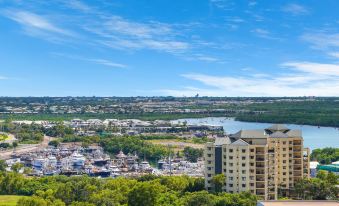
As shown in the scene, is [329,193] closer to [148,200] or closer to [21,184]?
[148,200]

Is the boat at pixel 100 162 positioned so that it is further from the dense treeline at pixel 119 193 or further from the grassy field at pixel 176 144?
the dense treeline at pixel 119 193

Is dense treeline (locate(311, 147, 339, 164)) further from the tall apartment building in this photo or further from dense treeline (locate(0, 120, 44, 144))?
dense treeline (locate(0, 120, 44, 144))

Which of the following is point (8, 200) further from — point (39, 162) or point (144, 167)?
point (39, 162)

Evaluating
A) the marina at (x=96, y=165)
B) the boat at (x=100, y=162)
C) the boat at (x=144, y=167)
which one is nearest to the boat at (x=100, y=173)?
the marina at (x=96, y=165)

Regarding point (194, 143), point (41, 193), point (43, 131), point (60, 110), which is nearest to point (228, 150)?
point (41, 193)

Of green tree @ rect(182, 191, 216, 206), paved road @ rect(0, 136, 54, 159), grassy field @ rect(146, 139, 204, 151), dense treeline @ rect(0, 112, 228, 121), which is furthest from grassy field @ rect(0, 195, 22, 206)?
dense treeline @ rect(0, 112, 228, 121)

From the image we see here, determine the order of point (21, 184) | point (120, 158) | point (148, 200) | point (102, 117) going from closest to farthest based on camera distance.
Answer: point (148, 200), point (21, 184), point (120, 158), point (102, 117)

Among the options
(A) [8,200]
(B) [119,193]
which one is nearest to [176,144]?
(A) [8,200]
